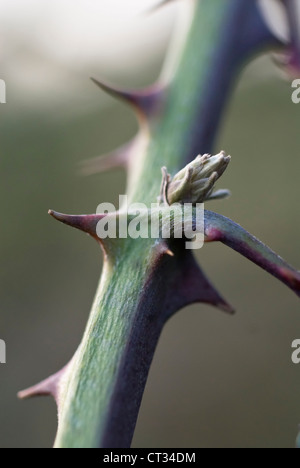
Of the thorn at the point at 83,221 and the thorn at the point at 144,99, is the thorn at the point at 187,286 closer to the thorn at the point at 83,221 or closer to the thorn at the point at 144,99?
the thorn at the point at 83,221

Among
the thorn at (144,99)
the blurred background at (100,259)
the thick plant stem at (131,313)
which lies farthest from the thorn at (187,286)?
the blurred background at (100,259)

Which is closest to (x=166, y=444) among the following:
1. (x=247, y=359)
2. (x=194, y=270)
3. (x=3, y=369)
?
(x=247, y=359)

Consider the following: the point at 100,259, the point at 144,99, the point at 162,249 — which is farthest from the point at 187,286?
the point at 100,259

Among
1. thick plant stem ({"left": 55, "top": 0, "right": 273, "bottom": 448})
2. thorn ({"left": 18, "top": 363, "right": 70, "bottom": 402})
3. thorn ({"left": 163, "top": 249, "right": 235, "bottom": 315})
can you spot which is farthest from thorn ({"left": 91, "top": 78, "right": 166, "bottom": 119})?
thorn ({"left": 18, "top": 363, "right": 70, "bottom": 402})

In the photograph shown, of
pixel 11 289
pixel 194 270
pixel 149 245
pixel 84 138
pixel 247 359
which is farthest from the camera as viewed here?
pixel 84 138

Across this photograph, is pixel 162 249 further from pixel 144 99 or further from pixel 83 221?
pixel 144 99

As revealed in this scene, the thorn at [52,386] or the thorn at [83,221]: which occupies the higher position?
the thorn at [83,221]
